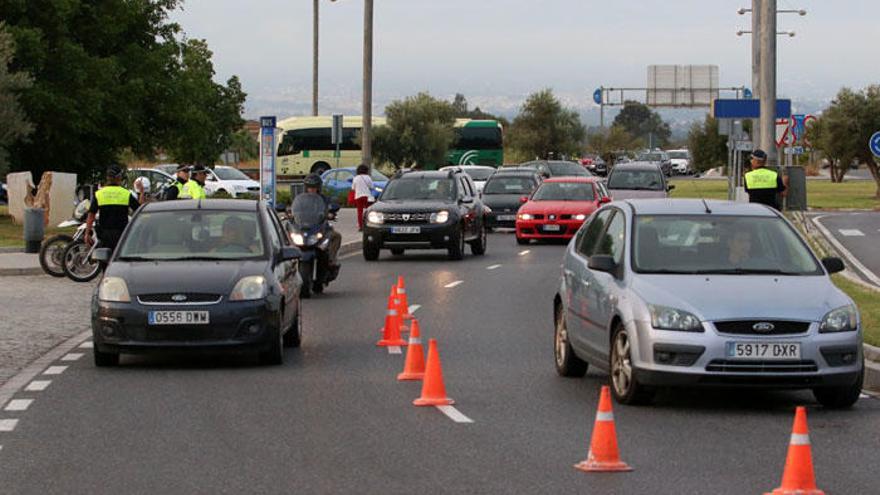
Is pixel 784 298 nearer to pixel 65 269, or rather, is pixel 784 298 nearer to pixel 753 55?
pixel 65 269

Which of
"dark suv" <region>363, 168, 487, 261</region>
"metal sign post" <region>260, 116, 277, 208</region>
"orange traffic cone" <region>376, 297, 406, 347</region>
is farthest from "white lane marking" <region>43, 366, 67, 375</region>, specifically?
"metal sign post" <region>260, 116, 277, 208</region>

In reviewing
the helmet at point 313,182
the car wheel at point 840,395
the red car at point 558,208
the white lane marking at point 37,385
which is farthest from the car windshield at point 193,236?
the red car at point 558,208

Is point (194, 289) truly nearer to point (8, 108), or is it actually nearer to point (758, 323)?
point (758, 323)

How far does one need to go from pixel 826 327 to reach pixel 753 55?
41.0 metres

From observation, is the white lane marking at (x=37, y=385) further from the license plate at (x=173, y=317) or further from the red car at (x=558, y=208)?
the red car at (x=558, y=208)

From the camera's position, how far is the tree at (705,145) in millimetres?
108250

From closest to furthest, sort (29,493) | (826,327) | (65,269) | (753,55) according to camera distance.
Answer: (29,493) → (826,327) → (65,269) → (753,55)

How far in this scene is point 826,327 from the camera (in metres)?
12.8

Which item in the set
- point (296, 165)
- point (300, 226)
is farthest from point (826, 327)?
point (296, 165)

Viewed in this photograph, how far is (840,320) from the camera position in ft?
42.4

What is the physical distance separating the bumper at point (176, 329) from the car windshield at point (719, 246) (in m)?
3.68

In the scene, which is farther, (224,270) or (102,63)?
(102,63)

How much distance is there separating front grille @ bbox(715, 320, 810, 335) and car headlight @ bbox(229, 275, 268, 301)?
485 centimetres

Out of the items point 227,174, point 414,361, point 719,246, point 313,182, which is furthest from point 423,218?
point 227,174
